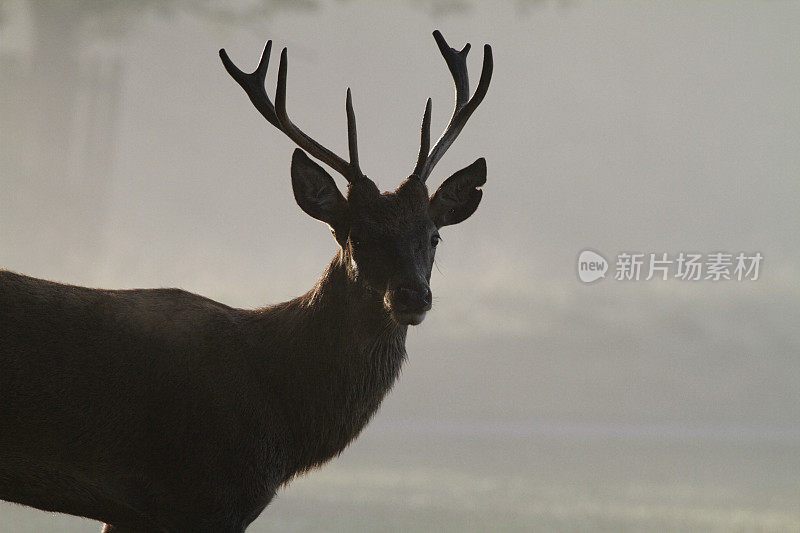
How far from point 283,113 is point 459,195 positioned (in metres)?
0.81

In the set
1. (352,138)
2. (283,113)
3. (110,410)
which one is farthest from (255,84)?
(110,410)

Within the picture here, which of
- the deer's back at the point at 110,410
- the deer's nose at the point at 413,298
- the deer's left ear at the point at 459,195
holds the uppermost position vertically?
the deer's left ear at the point at 459,195

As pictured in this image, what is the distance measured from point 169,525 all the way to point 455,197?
5.66ft

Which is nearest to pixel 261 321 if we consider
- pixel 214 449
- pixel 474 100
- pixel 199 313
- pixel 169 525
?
pixel 199 313

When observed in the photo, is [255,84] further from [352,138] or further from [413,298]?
[413,298]

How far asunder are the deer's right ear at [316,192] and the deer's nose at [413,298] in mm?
513

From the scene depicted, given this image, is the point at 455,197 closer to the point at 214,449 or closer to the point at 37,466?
the point at 214,449

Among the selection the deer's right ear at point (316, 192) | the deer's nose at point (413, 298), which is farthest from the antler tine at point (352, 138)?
the deer's nose at point (413, 298)

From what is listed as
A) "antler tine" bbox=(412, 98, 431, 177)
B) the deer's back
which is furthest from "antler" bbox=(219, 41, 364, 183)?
the deer's back

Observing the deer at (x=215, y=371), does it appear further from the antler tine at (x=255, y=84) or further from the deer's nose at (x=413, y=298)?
the antler tine at (x=255, y=84)

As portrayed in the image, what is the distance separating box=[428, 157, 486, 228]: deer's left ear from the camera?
3889 mm

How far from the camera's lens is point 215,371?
3602 millimetres

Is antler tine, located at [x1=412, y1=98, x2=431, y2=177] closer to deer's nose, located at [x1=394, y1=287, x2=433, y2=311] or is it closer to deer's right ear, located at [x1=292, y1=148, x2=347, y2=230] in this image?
deer's right ear, located at [x1=292, y1=148, x2=347, y2=230]

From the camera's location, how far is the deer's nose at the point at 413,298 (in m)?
3.34
